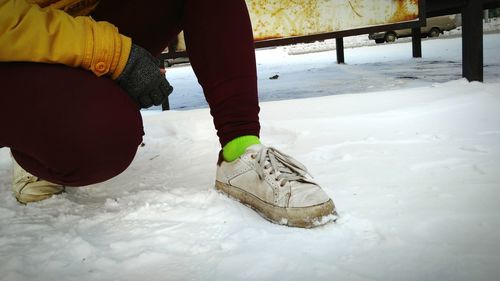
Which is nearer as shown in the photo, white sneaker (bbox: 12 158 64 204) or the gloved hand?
the gloved hand

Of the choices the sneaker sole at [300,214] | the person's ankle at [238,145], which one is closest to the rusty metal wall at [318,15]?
Answer: the person's ankle at [238,145]

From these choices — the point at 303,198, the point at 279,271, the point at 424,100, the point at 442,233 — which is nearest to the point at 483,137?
the point at 424,100

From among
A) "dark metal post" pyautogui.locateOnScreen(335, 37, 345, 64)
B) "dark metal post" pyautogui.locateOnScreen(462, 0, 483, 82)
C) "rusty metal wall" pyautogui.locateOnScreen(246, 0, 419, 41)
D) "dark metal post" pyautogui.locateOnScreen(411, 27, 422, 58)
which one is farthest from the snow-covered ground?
"dark metal post" pyautogui.locateOnScreen(335, 37, 345, 64)

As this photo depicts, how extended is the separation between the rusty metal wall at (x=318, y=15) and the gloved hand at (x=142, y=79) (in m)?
1.57

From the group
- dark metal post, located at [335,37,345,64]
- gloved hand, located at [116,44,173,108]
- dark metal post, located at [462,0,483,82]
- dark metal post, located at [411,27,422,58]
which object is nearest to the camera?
gloved hand, located at [116,44,173,108]

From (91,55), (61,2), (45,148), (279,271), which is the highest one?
(61,2)

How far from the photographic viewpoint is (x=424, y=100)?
1.60 meters

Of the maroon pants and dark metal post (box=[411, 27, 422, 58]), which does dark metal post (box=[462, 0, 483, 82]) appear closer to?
the maroon pants

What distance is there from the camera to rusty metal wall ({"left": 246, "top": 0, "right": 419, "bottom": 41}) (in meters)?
2.09

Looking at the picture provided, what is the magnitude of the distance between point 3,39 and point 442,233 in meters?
0.79

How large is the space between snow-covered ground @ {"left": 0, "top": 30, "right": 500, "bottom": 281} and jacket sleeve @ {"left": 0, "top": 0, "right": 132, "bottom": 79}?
0.35 meters

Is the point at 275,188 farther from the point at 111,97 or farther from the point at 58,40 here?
the point at 58,40

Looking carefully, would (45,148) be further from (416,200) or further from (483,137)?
(483,137)

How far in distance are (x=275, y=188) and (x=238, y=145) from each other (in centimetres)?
15
